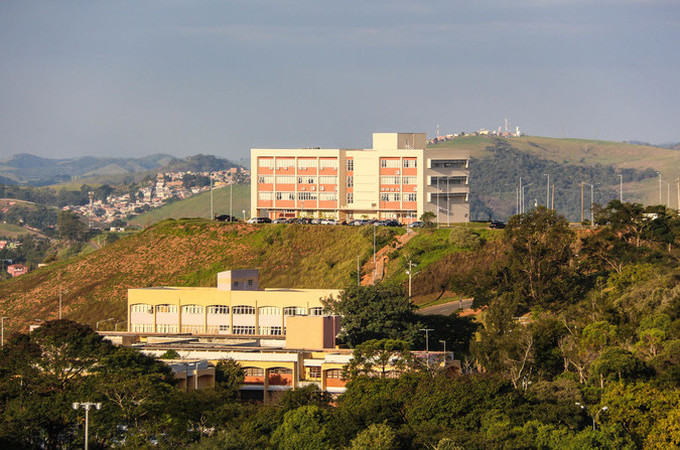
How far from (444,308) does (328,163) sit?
4590cm

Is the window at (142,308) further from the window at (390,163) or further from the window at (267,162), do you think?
the window at (390,163)

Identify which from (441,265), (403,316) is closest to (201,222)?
(441,265)

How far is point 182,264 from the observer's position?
139 metres

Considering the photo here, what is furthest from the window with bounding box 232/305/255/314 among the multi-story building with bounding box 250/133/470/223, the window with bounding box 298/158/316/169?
the window with bounding box 298/158/316/169

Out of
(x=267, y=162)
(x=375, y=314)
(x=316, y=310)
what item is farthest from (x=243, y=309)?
(x=267, y=162)

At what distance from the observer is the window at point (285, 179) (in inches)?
5856

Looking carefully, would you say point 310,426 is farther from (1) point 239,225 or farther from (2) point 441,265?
(1) point 239,225

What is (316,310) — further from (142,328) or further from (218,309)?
(142,328)

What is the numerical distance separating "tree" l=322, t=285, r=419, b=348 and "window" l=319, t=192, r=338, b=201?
180 ft

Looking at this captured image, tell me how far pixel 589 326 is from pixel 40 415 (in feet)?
134

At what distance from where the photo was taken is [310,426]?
194ft

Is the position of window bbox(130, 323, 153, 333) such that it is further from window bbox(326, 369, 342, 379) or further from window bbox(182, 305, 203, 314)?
window bbox(326, 369, 342, 379)

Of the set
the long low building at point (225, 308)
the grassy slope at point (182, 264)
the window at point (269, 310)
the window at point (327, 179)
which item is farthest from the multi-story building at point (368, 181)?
the window at point (269, 310)

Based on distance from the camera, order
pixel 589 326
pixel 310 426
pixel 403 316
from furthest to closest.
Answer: pixel 403 316
pixel 589 326
pixel 310 426
